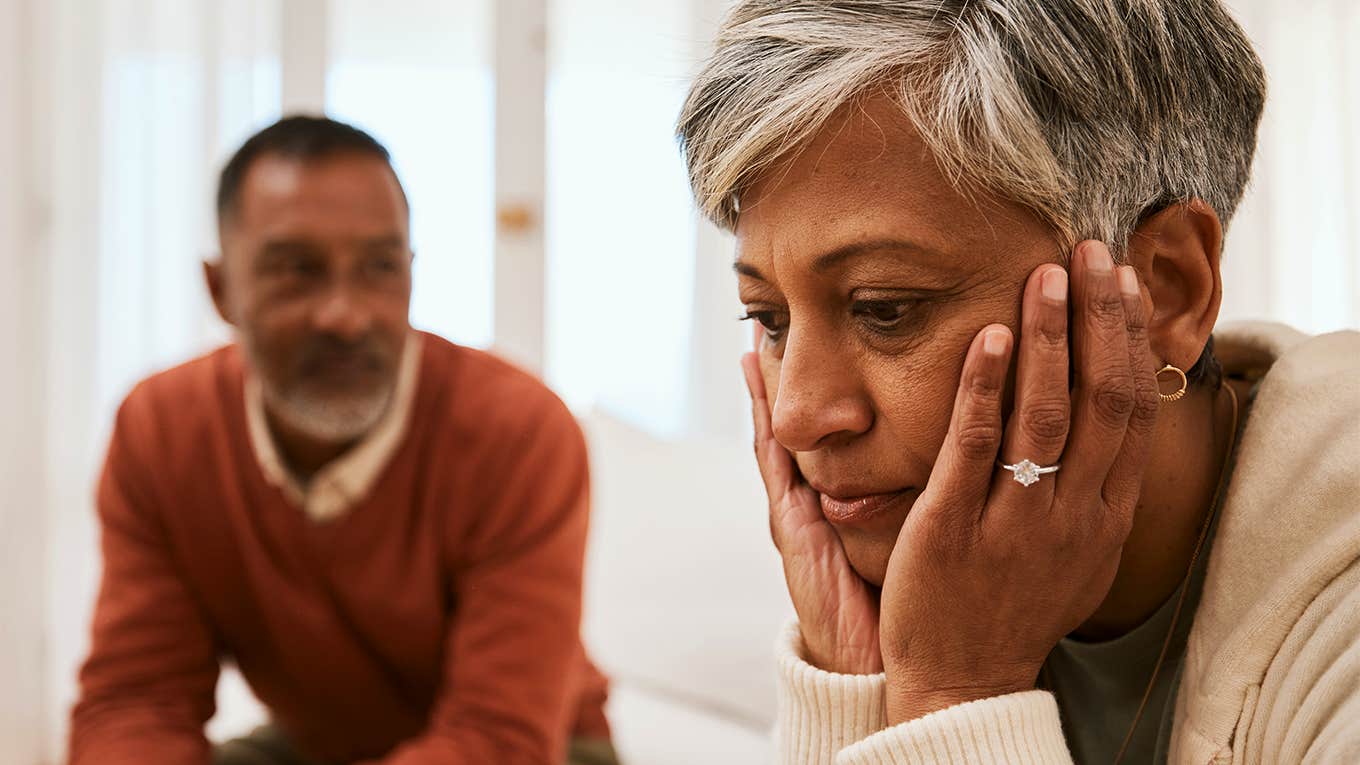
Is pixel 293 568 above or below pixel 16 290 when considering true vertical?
below

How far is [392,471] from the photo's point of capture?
1143 millimetres

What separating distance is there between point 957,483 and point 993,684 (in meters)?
0.12

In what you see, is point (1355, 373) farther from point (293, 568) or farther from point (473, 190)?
point (473, 190)

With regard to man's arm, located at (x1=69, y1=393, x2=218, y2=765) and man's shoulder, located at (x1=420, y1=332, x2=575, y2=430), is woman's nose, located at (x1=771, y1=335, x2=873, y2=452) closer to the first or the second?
man's shoulder, located at (x1=420, y1=332, x2=575, y2=430)

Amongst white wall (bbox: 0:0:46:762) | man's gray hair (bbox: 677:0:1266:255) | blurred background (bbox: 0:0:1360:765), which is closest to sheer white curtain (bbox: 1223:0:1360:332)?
blurred background (bbox: 0:0:1360:765)

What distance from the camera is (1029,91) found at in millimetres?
630

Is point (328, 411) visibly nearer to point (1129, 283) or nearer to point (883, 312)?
point (883, 312)

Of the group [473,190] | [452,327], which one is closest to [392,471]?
[452,327]

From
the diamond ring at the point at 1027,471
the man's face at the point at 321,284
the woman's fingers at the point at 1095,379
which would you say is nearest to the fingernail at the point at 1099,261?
the woman's fingers at the point at 1095,379

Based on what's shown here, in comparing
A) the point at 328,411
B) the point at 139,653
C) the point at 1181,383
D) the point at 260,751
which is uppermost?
the point at 1181,383

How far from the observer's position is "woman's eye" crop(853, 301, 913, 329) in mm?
654

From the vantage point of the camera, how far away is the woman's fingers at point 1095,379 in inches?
24.9

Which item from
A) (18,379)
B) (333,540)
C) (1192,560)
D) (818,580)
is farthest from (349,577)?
(18,379)

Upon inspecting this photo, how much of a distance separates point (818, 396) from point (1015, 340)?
4.3 inches
